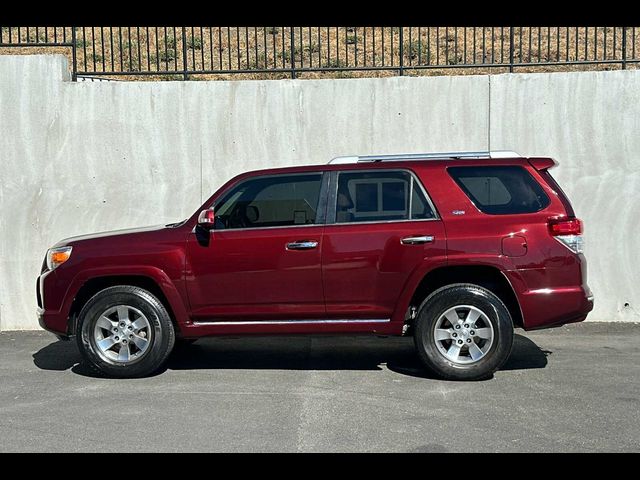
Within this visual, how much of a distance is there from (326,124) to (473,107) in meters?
1.73

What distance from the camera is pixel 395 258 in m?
7.24

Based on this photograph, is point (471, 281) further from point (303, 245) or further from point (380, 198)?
point (303, 245)

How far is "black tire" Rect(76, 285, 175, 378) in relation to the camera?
7430 millimetres

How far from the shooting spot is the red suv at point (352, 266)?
7129mm

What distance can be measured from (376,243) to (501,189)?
3.84 feet

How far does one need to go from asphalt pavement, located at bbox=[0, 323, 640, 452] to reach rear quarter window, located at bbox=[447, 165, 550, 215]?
1455mm

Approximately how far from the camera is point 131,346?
24.7 feet

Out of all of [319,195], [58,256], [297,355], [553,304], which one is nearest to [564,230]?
[553,304]

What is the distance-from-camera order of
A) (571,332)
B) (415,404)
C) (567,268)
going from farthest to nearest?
(571,332), (567,268), (415,404)

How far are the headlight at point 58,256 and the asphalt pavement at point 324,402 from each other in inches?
39.5

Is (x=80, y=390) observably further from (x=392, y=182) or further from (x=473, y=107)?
(x=473, y=107)

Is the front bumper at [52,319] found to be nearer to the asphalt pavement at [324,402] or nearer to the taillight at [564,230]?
the asphalt pavement at [324,402]

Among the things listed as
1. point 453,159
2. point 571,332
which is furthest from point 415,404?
point 571,332

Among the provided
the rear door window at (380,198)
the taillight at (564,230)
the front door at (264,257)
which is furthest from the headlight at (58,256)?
the taillight at (564,230)
